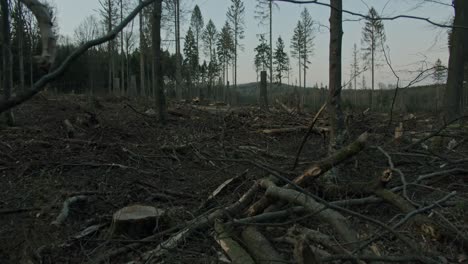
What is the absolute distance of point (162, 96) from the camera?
1022 centimetres

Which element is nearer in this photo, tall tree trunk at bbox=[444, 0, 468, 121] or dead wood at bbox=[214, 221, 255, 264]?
dead wood at bbox=[214, 221, 255, 264]

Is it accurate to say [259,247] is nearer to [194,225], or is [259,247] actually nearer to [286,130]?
[194,225]

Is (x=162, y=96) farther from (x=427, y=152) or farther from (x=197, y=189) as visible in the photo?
(x=427, y=152)

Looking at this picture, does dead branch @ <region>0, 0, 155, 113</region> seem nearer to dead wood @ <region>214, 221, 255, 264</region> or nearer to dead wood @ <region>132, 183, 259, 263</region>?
dead wood @ <region>132, 183, 259, 263</region>

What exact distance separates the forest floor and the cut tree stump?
0.12m

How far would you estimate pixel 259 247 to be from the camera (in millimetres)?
3385

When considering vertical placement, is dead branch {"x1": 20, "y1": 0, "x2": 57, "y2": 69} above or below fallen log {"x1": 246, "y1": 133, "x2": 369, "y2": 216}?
above

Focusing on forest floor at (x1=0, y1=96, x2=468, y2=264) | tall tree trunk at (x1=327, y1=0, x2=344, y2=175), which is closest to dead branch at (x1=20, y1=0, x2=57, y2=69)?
forest floor at (x1=0, y1=96, x2=468, y2=264)

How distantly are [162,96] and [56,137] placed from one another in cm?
329

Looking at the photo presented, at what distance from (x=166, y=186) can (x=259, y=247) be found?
2.49 meters

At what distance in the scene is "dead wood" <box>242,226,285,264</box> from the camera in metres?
3.26

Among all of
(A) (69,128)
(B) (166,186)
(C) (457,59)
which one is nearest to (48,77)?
(B) (166,186)

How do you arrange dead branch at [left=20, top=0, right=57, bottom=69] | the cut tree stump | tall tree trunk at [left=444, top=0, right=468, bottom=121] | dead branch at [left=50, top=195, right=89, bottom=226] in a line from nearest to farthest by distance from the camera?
dead branch at [left=20, top=0, right=57, bottom=69]
the cut tree stump
dead branch at [left=50, top=195, right=89, bottom=226]
tall tree trunk at [left=444, top=0, right=468, bottom=121]

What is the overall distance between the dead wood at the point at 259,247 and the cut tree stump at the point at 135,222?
1.00 meters
